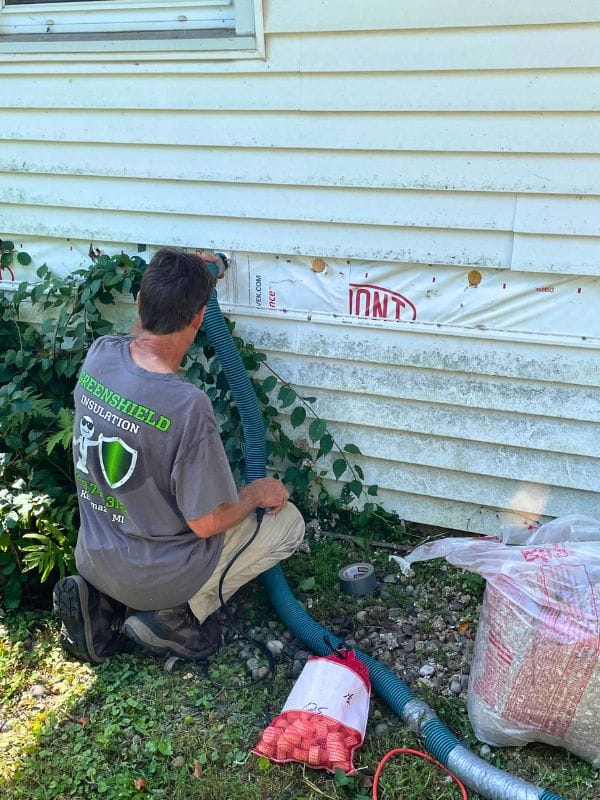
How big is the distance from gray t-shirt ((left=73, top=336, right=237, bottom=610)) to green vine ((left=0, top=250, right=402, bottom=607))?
0.52 meters

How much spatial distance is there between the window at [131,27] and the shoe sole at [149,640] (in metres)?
2.32

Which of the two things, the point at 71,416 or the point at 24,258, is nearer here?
the point at 71,416

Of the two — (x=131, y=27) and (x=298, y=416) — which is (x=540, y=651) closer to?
(x=298, y=416)

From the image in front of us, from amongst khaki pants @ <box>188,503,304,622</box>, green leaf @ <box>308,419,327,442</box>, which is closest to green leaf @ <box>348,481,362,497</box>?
green leaf @ <box>308,419,327,442</box>

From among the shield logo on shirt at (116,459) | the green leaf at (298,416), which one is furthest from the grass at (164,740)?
the green leaf at (298,416)

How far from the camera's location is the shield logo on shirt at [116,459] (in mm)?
2461

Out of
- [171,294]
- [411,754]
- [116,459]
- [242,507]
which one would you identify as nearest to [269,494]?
[242,507]

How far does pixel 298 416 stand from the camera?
3430mm

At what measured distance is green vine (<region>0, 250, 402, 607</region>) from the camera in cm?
318

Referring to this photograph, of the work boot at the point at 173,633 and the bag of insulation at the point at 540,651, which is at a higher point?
the bag of insulation at the point at 540,651

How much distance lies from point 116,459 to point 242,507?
514 millimetres

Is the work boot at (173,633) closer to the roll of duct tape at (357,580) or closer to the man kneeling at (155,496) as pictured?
the man kneeling at (155,496)

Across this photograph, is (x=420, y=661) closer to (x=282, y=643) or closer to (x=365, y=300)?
(x=282, y=643)

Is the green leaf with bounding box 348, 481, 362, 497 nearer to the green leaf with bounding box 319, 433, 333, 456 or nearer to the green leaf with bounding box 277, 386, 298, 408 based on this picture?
the green leaf with bounding box 319, 433, 333, 456
